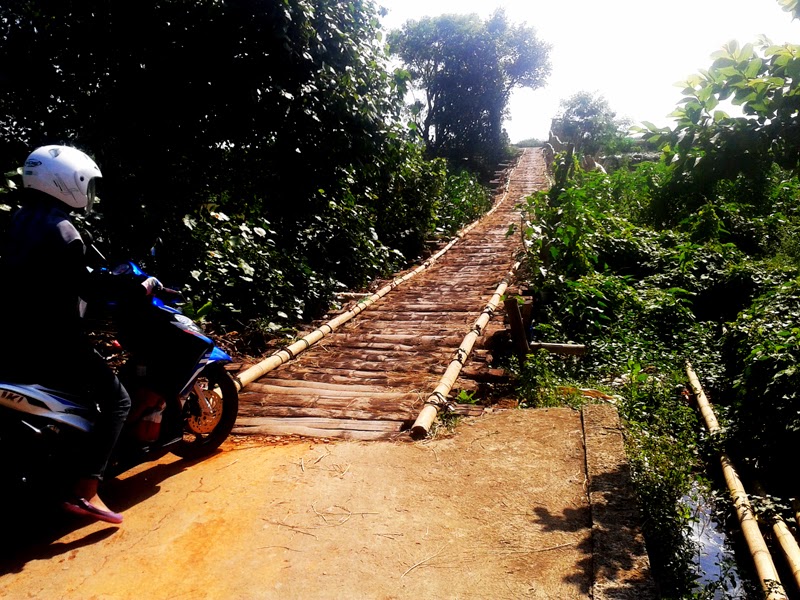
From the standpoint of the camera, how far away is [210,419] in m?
3.89

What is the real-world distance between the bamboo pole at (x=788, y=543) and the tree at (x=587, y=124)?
82.0ft

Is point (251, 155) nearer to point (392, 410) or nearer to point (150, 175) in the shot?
point (150, 175)

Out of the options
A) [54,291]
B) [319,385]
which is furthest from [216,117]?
[54,291]

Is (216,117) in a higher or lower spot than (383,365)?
higher

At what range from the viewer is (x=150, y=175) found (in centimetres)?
581

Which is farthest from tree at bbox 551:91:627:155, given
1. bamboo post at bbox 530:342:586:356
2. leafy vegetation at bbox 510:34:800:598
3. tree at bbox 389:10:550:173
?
bamboo post at bbox 530:342:586:356

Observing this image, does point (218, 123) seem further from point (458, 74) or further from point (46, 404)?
point (458, 74)

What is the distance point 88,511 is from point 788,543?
3765mm

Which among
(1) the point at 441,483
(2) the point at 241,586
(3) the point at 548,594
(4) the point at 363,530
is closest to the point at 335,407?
(1) the point at 441,483

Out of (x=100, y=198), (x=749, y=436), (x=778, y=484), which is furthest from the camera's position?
(x=100, y=198)

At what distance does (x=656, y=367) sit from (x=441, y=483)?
3.50 meters

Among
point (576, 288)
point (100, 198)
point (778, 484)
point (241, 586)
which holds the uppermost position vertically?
point (100, 198)

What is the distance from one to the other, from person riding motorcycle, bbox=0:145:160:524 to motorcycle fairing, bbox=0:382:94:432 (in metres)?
0.06

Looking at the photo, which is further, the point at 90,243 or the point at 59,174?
the point at 90,243
